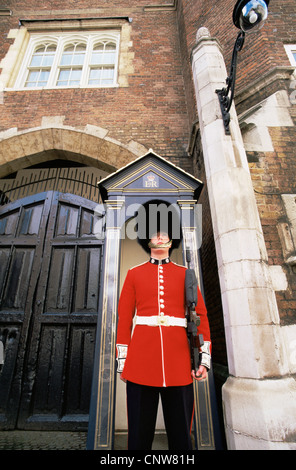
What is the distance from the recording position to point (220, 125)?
123 inches

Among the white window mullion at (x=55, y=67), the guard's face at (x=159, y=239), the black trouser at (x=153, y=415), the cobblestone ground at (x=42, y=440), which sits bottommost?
the cobblestone ground at (x=42, y=440)

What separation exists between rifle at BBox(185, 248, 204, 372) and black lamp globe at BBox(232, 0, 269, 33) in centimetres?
266

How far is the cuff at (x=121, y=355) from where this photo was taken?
1.95 m

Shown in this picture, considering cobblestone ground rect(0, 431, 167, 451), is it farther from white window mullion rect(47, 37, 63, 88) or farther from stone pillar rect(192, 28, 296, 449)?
white window mullion rect(47, 37, 63, 88)

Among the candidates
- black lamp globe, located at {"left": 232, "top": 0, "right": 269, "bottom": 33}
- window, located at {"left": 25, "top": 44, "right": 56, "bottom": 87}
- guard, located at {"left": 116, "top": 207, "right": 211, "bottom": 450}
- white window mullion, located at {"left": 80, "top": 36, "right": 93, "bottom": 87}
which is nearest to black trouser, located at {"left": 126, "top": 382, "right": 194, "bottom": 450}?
guard, located at {"left": 116, "top": 207, "right": 211, "bottom": 450}

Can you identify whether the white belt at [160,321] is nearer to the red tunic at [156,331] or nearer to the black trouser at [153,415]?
the red tunic at [156,331]

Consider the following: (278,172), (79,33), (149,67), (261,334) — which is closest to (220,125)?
(278,172)

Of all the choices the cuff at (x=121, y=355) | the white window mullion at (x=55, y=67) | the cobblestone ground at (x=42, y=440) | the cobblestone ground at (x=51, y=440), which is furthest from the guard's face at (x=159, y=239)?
the white window mullion at (x=55, y=67)

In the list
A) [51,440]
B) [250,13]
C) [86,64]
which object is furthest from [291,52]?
[51,440]

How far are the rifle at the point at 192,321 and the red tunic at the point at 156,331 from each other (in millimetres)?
48

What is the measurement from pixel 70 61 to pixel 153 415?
847 centimetres
